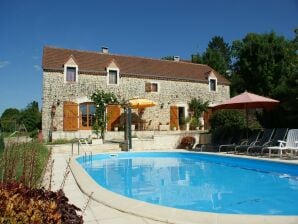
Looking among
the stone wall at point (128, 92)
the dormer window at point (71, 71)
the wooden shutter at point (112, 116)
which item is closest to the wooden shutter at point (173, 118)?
the stone wall at point (128, 92)

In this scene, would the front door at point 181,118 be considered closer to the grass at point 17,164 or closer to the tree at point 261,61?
the tree at point 261,61

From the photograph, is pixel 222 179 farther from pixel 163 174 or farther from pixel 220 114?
pixel 220 114

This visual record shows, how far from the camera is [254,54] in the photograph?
34219 millimetres

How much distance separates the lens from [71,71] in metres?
22.6

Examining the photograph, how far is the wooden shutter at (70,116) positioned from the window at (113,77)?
10.8 ft

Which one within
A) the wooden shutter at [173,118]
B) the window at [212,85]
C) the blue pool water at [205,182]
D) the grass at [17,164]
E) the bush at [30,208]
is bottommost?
the blue pool water at [205,182]

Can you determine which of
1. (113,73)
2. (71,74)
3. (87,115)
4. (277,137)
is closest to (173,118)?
(113,73)

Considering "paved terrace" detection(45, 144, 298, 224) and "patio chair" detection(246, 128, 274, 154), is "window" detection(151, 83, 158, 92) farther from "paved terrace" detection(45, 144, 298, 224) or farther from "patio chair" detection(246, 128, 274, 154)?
"paved terrace" detection(45, 144, 298, 224)

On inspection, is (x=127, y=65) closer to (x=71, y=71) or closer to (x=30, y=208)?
(x=71, y=71)

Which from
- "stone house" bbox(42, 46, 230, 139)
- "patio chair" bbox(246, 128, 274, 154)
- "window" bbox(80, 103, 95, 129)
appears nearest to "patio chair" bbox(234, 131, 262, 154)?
"patio chair" bbox(246, 128, 274, 154)

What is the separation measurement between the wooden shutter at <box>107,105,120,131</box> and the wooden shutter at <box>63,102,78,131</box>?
2299 millimetres

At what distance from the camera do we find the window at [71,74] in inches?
882

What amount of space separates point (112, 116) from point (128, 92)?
2429mm

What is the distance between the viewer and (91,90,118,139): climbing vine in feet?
68.7
